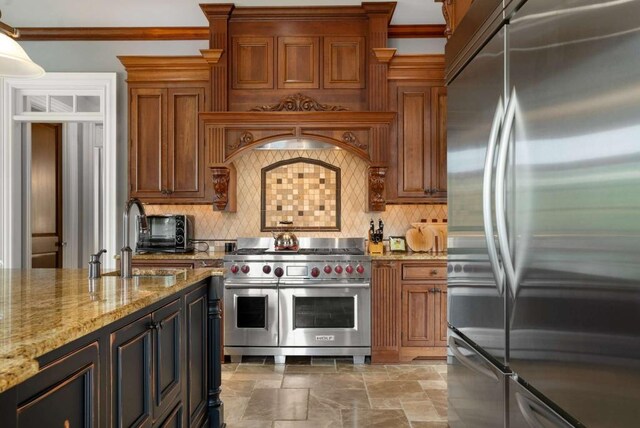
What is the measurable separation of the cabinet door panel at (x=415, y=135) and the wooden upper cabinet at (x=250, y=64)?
1.23 meters

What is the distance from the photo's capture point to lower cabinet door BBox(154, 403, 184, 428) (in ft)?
6.31

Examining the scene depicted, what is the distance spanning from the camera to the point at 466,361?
1.94 metres

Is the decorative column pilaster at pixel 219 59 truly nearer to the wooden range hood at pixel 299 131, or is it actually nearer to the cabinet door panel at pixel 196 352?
the wooden range hood at pixel 299 131

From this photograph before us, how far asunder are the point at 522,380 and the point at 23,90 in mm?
4940

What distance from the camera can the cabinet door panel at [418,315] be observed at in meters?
3.95

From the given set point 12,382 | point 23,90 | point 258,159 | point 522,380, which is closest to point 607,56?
point 522,380

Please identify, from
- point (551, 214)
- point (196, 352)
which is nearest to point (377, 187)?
point (196, 352)

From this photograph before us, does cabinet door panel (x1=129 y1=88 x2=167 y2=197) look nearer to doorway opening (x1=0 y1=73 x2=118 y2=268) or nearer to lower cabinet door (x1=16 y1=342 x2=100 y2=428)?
doorway opening (x1=0 y1=73 x2=118 y2=268)

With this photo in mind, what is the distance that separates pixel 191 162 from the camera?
4258 mm


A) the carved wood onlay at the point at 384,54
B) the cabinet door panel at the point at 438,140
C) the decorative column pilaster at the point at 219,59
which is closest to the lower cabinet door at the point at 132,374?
the decorative column pilaster at the point at 219,59

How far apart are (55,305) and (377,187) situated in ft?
10.2

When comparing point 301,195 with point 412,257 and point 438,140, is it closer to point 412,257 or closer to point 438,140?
point 412,257

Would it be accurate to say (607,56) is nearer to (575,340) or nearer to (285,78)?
(575,340)

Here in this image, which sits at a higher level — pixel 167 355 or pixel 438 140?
pixel 438 140
